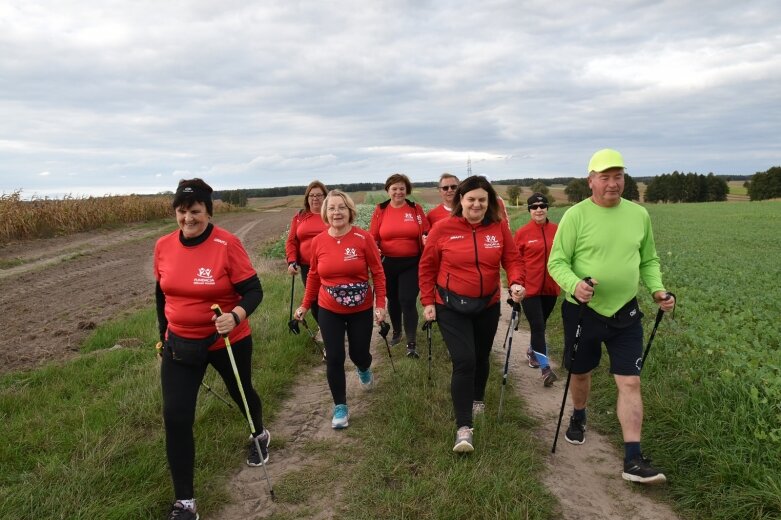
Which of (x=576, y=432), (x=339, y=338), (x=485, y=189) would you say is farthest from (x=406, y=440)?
(x=485, y=189)

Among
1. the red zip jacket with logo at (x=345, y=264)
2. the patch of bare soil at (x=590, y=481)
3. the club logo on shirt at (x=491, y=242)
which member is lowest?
the patch of bare soil at (x=590, y=481)

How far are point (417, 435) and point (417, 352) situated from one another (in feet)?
8.18

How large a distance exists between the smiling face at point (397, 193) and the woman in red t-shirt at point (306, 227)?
3.73 feet

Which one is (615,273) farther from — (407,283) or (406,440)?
(407,283)

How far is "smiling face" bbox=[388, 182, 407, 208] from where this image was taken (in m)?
6.82

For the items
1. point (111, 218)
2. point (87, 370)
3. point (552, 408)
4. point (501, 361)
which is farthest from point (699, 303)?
point (111, 218)

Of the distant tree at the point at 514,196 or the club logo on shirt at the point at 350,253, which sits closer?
the club logo on shirt at the point at 350,253

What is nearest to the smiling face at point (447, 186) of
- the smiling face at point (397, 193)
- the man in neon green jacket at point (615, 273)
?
the smiling face at point (397, 193)

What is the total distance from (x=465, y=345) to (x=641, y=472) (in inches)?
66.8

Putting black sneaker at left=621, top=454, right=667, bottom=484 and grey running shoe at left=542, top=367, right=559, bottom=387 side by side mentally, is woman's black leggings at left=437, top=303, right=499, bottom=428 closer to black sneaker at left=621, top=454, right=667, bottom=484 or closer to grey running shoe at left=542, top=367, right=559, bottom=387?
black sneaker at left=621, top=454, right=667, bottom=484

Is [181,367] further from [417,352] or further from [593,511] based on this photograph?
[417,352]

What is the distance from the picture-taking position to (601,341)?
4.20 m

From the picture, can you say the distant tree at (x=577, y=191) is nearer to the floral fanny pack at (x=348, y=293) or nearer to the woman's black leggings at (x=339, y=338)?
the woman's black leggings at (x=339, y=338)

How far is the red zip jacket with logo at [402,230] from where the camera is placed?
6.88 m
